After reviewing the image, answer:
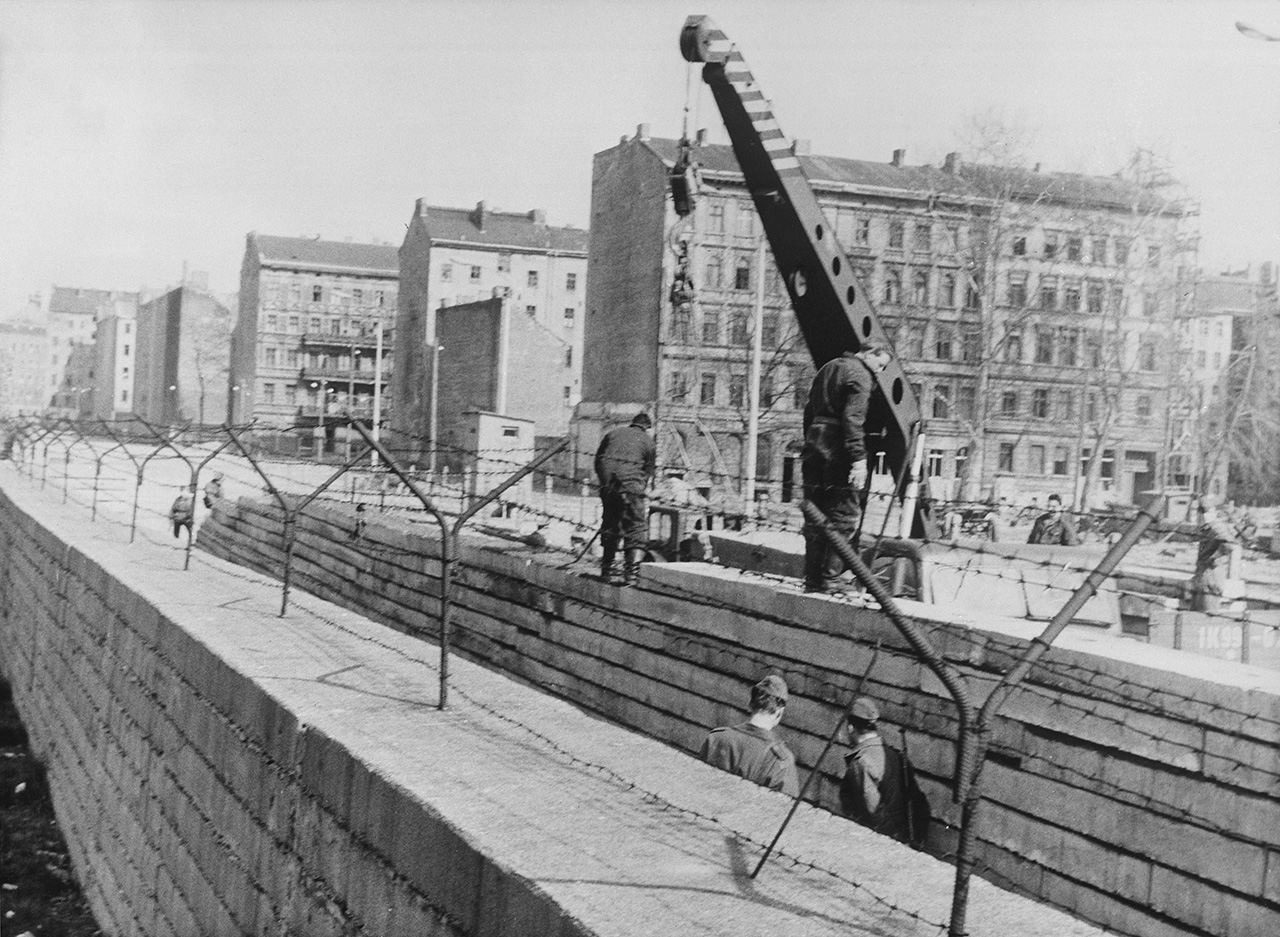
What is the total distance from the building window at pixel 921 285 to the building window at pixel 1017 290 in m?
2.69

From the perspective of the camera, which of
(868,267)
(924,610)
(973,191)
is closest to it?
(924,610)

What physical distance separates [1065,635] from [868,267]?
103 ft

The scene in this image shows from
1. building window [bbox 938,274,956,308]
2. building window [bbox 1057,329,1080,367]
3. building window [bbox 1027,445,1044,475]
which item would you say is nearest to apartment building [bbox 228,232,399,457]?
building window [bbox 938,274,956,308]

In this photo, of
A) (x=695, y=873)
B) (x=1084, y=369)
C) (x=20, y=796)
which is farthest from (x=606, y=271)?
(x=695, y=873)

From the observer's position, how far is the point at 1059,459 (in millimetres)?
35906

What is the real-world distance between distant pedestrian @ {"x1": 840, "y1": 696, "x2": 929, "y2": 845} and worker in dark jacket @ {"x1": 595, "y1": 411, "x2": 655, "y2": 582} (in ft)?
11.7

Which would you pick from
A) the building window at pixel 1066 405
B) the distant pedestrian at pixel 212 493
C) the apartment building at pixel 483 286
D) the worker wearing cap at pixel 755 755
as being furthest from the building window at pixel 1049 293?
the worker wearing cap at pixel 755 755

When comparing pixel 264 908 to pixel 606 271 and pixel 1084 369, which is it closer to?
pixel 1084 369

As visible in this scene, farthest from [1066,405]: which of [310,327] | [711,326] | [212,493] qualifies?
[310,327]

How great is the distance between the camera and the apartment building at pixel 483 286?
54.7 metres

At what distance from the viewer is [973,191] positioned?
30.8 metres

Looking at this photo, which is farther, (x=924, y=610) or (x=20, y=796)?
(x=20, y=796)

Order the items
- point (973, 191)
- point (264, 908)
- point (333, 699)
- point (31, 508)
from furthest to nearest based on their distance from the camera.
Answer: point (973, 191), point (31, 508), point (333, 699), point (264, 908)

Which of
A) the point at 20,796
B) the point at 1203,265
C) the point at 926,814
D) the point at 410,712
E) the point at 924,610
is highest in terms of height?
the point at 1203,265
